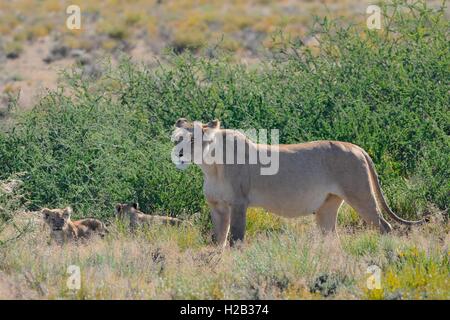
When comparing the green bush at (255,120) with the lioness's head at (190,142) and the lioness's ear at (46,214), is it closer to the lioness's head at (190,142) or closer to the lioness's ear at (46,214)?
the lioness's ear at (46,214)

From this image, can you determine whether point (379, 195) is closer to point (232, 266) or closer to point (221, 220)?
point (221, 220)

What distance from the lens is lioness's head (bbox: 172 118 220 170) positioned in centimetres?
1356

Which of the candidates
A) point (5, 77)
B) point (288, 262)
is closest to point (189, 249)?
point (288, 262)

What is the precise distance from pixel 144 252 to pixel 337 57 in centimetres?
758

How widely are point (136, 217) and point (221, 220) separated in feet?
5.72

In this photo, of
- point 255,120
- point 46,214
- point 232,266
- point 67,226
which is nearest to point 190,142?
point 232,266

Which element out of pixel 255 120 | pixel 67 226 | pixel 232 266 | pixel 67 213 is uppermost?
pixel 255 120

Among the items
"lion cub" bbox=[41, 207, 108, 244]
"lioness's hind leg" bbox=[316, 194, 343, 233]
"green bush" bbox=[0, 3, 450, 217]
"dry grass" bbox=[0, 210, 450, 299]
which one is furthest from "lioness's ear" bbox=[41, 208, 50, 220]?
"lioness's hind leg" bbox=[316, 194, 343, 233]

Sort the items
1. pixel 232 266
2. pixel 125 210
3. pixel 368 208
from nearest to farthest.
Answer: pixel 232 266
pixel 368 208
pixel 125 210

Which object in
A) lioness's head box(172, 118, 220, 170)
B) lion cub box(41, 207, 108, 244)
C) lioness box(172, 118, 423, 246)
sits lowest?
lion cub box(41, 207, 108, 244)

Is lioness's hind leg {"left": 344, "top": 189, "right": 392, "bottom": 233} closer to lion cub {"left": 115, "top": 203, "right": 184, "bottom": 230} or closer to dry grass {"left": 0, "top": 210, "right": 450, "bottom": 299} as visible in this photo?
dry grass {"left": 0, "top": 210, "right": 450, "bottom": 299}

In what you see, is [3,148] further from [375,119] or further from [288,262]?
[288,262]

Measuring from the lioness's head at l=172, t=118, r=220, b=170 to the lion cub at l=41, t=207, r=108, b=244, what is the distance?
196 centimetres

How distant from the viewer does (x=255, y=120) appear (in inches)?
702
